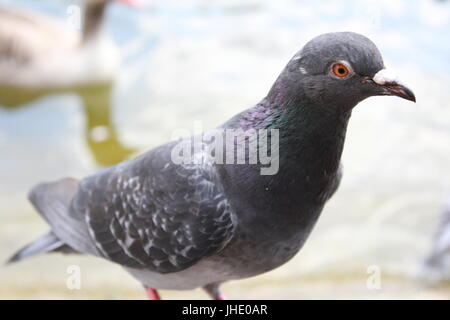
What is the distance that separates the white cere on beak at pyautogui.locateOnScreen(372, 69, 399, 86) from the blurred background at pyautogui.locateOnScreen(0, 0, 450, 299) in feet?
7.89

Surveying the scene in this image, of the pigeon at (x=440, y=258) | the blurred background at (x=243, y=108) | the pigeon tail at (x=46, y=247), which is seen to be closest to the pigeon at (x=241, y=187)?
the pigeon tail at (x=46, y=247)

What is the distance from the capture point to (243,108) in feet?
24.8

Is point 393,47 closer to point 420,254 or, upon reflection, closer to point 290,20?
point 290,20

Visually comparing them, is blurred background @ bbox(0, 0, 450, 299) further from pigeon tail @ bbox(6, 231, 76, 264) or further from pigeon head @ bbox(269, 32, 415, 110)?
pigeon head @ bbox(269, 32, 415, 110)

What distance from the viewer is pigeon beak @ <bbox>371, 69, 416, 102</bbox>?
101 inches

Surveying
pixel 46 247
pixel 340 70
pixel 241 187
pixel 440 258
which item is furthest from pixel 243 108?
pixel 340 70

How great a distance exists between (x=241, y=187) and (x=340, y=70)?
701 millimetres

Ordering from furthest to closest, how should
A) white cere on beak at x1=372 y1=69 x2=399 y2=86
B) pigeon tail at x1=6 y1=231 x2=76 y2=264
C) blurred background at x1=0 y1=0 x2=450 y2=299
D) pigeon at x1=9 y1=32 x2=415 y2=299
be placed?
blurred background at x1=0 y1=0 x2=450 y2=299, pigeon tail at x1=6 y1=231 x2=76 y2=264, pigeon at x1=9 y1=32 x2=415 y2=299, white cere on beak at x1=372 y1=69 x2=399 y2=86

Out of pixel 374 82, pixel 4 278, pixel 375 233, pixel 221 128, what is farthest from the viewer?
pixel 375 233

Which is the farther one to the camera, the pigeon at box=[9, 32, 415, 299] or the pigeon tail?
the pigeon tail

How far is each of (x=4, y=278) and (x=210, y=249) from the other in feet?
9.90

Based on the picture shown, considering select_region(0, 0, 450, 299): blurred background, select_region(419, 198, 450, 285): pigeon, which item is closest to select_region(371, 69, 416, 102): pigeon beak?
select_region(0, 0, 450, 299): blurred background
